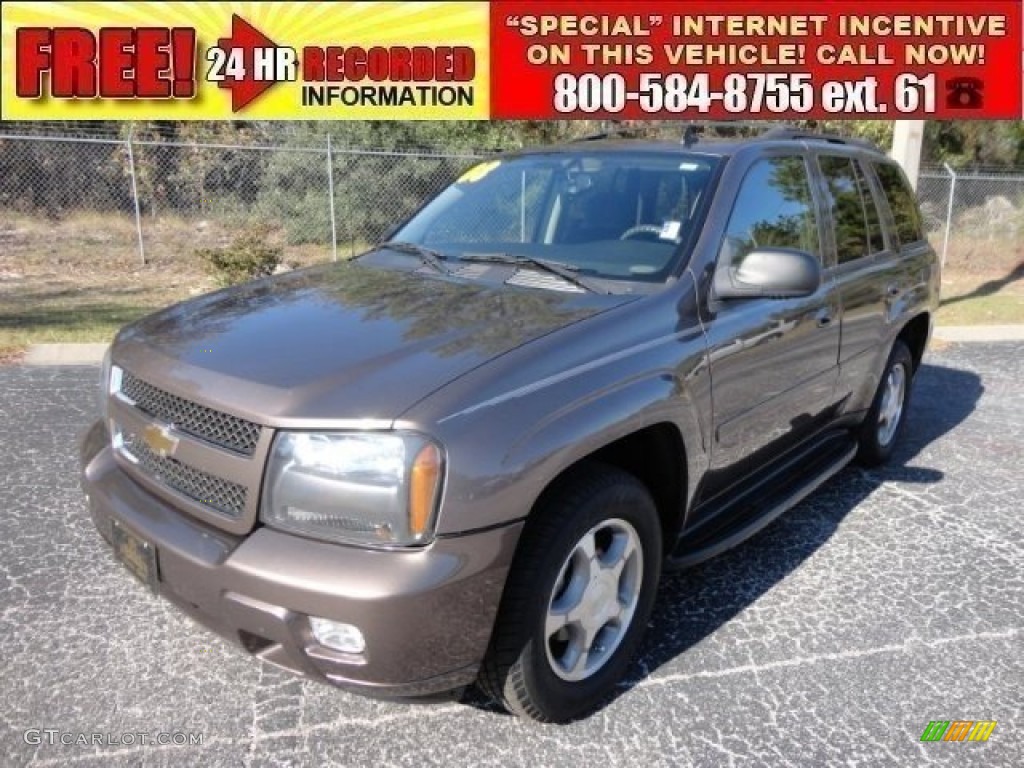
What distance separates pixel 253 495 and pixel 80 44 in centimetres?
1367

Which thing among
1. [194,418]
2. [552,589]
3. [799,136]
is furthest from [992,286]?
[194,418]

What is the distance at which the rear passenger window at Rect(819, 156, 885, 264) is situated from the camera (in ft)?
13.7

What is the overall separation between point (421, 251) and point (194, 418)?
1.49 m

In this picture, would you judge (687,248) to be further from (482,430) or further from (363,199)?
(363,199)

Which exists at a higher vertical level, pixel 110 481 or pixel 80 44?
pixel 80 44

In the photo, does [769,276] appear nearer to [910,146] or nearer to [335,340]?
[335,340]

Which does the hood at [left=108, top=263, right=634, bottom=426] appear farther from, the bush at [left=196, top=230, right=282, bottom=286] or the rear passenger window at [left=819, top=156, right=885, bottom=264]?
the bush at [left=196, top=230, right=282, bottom=286]

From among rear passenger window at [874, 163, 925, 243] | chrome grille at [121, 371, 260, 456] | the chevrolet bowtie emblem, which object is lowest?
the chevrolet bowtie emblem

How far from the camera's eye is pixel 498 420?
223 cm

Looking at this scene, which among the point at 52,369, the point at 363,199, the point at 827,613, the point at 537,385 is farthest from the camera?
the point at 363,199

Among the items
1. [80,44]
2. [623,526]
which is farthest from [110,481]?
[80,44]

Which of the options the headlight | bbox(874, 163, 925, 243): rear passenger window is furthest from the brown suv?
bbox(874, 163, 925, 243): rear passenger window

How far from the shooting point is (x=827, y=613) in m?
3.38

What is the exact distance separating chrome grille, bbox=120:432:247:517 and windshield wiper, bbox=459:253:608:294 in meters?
1.39
